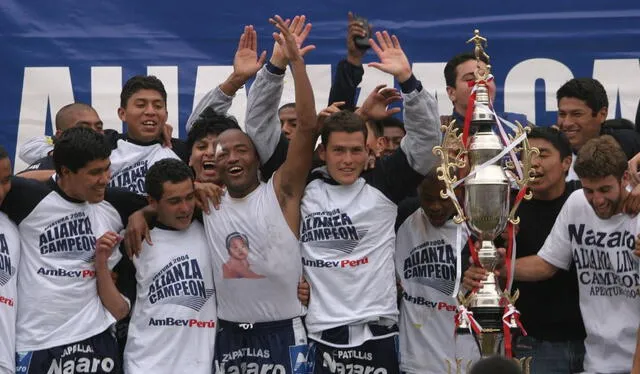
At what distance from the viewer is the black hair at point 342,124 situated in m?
7.07

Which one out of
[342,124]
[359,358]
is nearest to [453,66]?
[342,124]

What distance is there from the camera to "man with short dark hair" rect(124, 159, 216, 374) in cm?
709

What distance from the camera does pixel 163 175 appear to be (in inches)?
280

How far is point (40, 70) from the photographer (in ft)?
29.8

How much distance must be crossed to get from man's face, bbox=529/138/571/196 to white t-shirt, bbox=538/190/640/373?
0.97 feet

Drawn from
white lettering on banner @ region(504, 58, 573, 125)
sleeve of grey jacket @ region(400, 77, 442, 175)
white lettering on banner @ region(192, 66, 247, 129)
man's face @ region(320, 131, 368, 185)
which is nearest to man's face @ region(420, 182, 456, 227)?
sleeve of grey jacket @ region(400, 77, 442, 175)

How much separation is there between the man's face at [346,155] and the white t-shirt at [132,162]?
43.2 inches

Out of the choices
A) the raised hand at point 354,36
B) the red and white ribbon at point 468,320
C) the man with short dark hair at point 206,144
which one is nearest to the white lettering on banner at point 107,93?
the man with short dark hair at point 206,144

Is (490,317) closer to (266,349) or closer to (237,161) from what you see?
(266,349)

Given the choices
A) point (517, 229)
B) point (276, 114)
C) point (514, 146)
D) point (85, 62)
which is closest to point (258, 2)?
point (85, 62)

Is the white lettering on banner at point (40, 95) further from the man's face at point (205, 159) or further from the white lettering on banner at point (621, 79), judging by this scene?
the white lettering on banner at point (621, 79)

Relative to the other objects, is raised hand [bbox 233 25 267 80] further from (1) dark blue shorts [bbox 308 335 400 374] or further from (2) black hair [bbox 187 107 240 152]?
(1) dark blue shorts [bbox 308 335 400 374]

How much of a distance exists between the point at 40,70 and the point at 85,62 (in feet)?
0.98

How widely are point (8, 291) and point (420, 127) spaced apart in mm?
2217
